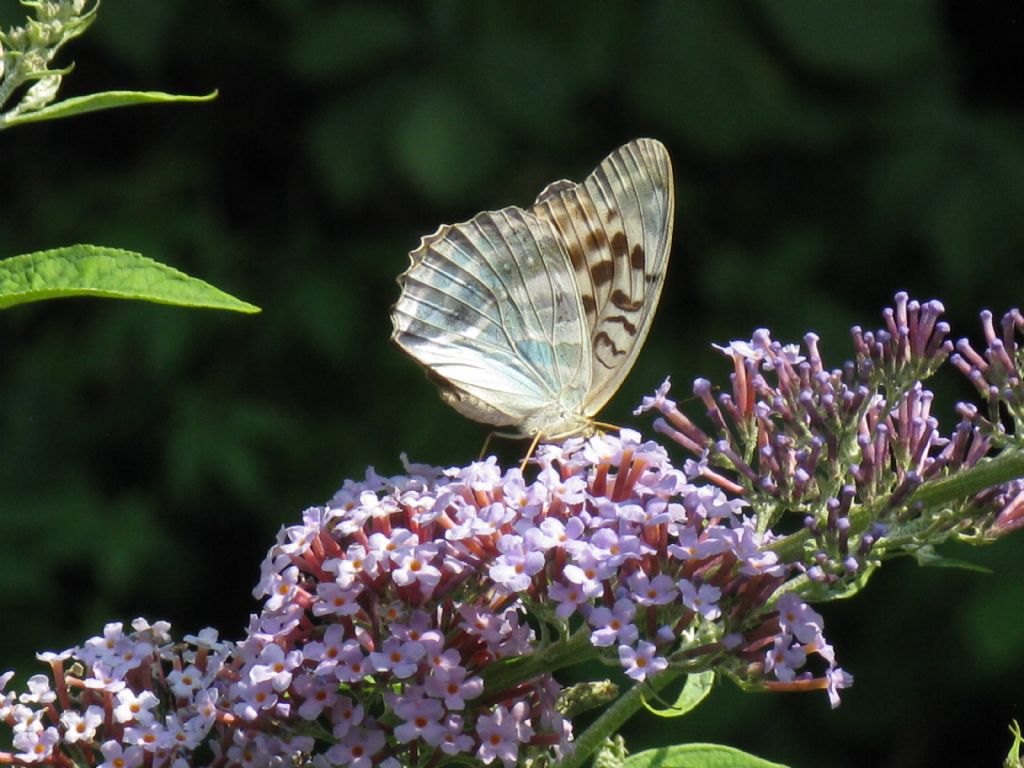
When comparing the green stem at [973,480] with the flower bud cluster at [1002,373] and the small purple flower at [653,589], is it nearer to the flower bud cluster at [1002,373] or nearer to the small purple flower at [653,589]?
the flower bud cluster at [1002,373]

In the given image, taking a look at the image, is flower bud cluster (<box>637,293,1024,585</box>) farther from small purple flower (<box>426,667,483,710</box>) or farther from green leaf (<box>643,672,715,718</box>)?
small purple flower (<box>426,667,483,710</box>)

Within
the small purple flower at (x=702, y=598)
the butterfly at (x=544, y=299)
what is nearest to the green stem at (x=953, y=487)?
the small purple flower at (x=702, y=598)

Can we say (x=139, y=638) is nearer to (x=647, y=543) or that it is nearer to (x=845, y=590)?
(x=647, y=543)

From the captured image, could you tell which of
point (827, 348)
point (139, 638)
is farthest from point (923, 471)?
point (827, 348)

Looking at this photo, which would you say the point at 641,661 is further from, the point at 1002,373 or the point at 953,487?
the point at 1002,373

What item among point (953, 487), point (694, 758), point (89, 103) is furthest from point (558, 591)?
point (89, 103)

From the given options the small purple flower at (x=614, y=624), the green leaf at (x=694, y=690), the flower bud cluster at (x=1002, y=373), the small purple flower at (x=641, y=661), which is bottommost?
the green leaf at (x=694, y=690)
